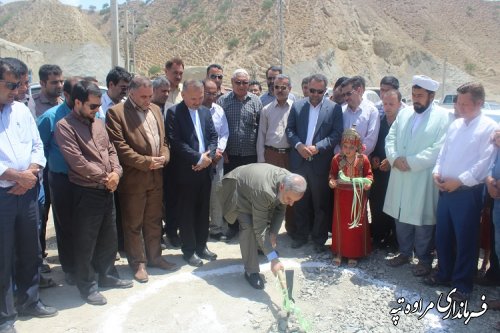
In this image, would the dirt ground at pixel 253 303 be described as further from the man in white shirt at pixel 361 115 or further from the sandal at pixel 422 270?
the man in white shirt at pixel 361 115

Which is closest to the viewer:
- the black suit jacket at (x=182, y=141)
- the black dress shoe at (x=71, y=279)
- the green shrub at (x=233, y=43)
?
the black dress shoe at (x=71, y=279)

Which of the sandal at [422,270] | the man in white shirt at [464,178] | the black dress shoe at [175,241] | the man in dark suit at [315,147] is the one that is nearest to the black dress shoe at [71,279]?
the black dress shoe at [175,241]

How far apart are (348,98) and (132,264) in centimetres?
323

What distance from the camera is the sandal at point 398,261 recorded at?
5.07 m

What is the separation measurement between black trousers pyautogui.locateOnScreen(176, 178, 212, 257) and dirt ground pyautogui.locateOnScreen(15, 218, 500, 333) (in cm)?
28

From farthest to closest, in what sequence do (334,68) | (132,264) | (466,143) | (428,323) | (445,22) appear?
(445,22)
(334,68)
(132,264)
(466,143)
(428,323)

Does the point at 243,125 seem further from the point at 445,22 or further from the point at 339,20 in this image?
the point at 445,22

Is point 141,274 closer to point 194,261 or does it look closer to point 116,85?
point 194,261

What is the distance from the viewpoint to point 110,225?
14.0 ft

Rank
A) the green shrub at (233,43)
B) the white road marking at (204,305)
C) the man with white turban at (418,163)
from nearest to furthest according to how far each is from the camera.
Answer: the white road marking at (204,305)
the man with white turban at (418,163)
the green shrub at (233,43)

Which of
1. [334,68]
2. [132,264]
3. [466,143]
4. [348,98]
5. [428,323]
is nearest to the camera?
[428,323]

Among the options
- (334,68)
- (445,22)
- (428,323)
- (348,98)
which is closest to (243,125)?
(348,98)

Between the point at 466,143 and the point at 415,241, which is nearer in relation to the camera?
the point at 466,143

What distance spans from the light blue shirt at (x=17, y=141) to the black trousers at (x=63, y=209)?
0.47 meters
